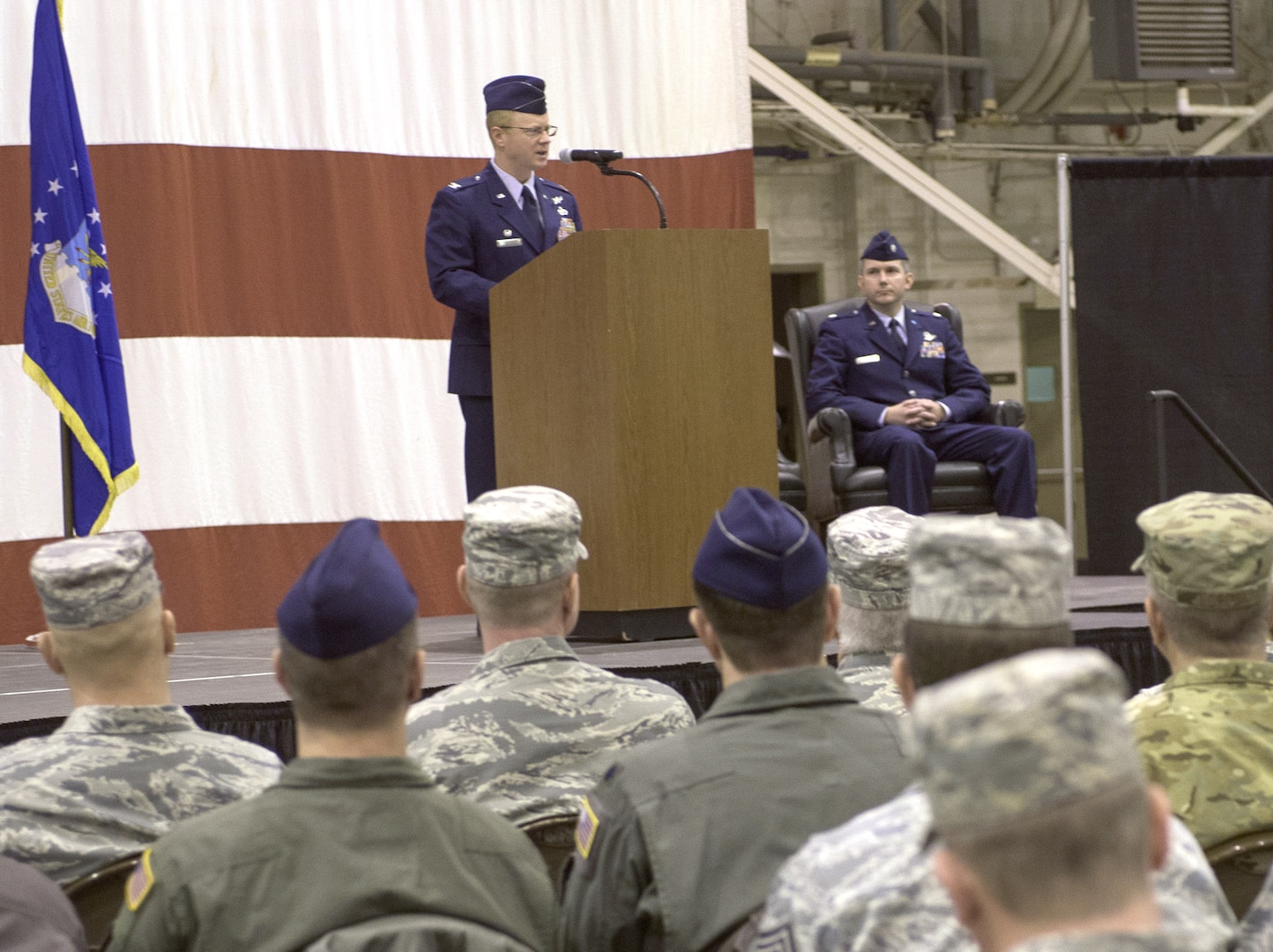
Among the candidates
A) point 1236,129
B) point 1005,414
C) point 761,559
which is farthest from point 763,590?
point 1236,129

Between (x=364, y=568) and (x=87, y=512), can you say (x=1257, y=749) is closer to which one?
(x=364, y=568)

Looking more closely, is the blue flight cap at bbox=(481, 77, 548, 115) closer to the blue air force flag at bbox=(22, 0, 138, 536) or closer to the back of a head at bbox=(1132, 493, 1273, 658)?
the blue air force flag at bbox=(22, 0, 138, 536)

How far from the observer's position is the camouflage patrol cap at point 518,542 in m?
1.79

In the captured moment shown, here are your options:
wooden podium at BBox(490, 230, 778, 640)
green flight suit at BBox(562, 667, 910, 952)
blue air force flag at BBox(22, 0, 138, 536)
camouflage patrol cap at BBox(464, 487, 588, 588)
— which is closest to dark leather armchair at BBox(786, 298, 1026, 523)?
wooden podium at BBox(490, 230, 778, 640)

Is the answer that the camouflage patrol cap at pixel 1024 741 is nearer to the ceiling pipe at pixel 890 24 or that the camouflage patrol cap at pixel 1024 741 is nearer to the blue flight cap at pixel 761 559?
the blue flight cap at pixel 761 559

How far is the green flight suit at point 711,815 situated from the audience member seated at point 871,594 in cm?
55

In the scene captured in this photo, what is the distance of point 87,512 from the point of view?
412 centimetres

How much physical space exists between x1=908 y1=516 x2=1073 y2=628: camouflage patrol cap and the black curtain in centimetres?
537

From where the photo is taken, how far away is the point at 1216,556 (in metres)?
1.62

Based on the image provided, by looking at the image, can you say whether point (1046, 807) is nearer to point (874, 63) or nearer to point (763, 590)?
point (763, 590)

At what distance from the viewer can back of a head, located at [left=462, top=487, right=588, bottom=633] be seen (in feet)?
5.86

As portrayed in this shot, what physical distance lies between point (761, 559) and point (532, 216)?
8.47ft

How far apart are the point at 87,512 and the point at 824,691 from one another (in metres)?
3.14

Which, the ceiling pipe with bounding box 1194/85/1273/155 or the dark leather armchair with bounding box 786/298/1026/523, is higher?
the ceiling pipe with bounding box 1194/85/1273/155
